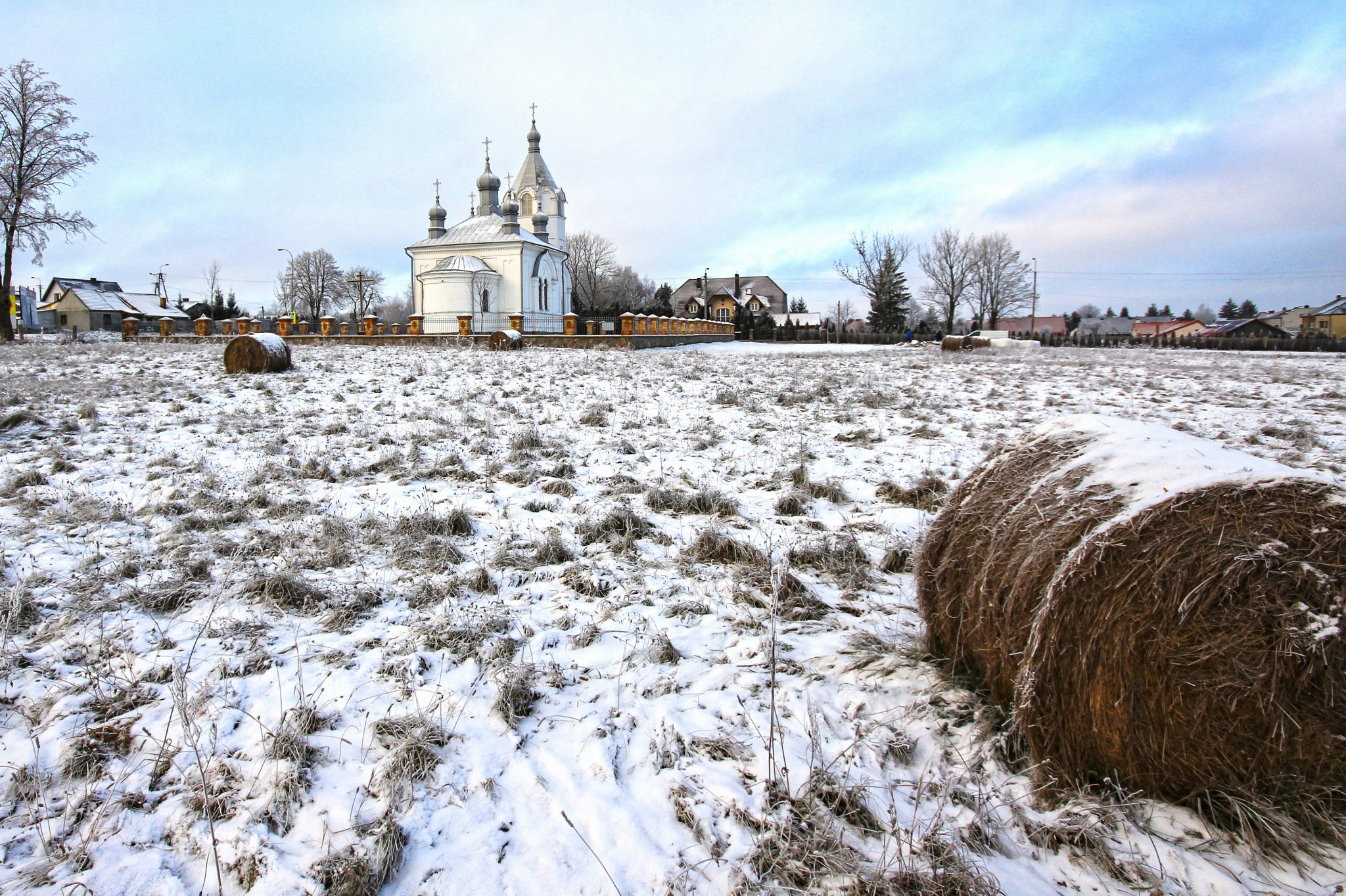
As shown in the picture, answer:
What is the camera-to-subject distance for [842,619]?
3.40m

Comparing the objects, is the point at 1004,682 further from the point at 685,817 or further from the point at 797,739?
the point at 685,817

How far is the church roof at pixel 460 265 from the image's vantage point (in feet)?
127

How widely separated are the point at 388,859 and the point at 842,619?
2.28 m

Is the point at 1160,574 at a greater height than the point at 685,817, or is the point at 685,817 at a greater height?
the point at 1160,574

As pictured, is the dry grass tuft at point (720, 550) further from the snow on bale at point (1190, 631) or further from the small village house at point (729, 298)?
the small village house at point (729, 298)

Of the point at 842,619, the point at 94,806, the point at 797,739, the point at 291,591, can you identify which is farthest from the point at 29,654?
the point at 842,619

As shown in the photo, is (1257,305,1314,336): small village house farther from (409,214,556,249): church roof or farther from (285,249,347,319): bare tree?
(285,249,347,319): bare tree

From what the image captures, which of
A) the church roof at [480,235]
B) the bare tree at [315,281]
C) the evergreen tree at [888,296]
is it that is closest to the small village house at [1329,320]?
the evergreen tree at [888,296]

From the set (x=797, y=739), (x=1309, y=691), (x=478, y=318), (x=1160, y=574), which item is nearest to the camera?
(x=1309, y=691)

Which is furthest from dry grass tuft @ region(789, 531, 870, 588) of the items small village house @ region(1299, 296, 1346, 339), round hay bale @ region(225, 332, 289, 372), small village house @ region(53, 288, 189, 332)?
small village house @ region(1299, 296, 1346, 339)

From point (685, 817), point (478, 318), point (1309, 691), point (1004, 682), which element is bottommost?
point (685, 817)

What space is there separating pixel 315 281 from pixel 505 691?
87.9 meters

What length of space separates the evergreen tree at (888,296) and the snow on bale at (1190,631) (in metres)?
62.4

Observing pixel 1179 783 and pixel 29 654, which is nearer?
pixel 1179 783
